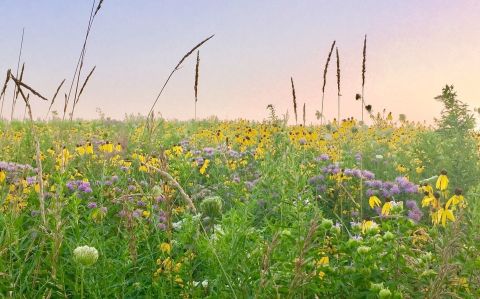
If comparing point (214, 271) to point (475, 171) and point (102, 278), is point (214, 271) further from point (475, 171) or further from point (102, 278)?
point (475, 171)

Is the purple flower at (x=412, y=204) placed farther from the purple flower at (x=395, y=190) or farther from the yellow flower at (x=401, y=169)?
the yellow flower at (x=401, y=169)

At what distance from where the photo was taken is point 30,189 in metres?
4.40

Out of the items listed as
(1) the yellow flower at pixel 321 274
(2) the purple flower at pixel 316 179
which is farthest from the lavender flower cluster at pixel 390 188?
(1) the yellow flower at pixel 321 274

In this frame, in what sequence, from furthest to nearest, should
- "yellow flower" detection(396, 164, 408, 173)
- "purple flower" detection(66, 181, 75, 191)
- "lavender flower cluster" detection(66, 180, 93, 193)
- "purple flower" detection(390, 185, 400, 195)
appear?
1. "yellow flower" detection(396, 164, 408, 173)
2. "purple flower" detection(390, 185, 400, 195)
3. "purple flower" detection(66, 181, 75, 191)
4. "lavender flower cluster" detection(66, 180, 93, 193)

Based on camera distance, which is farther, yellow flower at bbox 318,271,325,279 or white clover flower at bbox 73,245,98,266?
yellow flower at bbox 318,271,325,279

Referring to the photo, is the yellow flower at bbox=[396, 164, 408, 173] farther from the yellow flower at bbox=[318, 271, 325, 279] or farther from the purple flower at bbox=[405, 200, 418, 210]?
the yellow flower at bbox=[318, 271, 325, 279]

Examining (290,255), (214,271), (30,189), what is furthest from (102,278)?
(30,189)

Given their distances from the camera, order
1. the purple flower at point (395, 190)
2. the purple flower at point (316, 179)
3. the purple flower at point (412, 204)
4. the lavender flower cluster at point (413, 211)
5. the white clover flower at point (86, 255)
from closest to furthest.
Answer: the white clover flower at point (86, 255), the lavender flower cluster at point (413, 211), the purple flower at point (412, 204), the purple flower at point (395, 190), the purple flower at point (316, 179)

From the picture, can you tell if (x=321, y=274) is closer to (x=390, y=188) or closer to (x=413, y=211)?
(x=413, y=211)

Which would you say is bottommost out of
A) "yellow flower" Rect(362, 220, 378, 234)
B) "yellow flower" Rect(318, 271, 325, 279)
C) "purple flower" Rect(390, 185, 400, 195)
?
"purple flower" Rect(390, 185, 400, 195)

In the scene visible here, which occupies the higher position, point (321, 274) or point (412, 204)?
point (321, 274)

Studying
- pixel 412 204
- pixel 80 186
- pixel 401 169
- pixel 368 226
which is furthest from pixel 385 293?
pixel 401 169

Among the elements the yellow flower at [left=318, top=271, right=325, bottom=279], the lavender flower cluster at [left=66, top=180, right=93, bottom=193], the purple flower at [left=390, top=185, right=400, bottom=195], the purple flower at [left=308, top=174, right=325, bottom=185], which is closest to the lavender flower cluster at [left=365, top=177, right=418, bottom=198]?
the purple flower at [left=390, top=185, right=400, bottom=195]

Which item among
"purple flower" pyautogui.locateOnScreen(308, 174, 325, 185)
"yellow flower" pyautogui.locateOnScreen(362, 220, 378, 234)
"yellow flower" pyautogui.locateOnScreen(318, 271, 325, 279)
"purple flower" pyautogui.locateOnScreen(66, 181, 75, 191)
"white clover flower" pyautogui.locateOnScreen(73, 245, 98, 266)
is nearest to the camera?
"white clover flower" pyautogui.locateOnScreen(73, 245, 98, 266)
